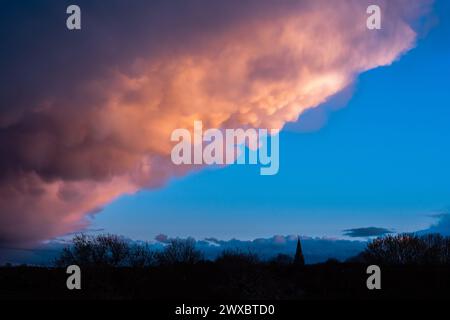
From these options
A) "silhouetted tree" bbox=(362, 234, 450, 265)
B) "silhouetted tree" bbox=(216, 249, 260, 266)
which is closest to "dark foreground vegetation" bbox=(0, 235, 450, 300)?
"silhouetted tree" bbox=(216, 249, 260, 266)

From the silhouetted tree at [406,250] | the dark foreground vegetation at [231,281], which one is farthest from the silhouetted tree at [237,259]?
the silhouetted tree at [406,250]

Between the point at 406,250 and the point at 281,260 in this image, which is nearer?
the point at 406,250

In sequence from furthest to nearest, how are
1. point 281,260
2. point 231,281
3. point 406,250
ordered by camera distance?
point 281,260 → point 406,250 → point 231,281

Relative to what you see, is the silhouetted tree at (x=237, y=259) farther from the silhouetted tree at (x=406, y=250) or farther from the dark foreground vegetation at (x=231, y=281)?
the silhouetted tree at (x=406, y=250)

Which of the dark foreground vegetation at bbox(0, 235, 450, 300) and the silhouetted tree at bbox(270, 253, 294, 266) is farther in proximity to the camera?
the silhouetted tree at bbox(270, 253, 294, 266)

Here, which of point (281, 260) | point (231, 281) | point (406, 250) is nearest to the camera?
point (231, 281)

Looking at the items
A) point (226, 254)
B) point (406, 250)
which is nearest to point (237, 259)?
point (226, 254)

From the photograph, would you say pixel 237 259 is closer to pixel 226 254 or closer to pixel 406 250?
pixel 226 254

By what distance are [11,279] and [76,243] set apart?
488 inches

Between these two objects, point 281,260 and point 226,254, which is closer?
point 226,254

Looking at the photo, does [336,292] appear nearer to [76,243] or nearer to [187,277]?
[187,277]

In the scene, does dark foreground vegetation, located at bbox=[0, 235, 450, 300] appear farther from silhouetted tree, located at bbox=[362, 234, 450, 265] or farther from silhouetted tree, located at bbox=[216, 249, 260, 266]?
silhouetted tree, located at bbox=[362, 234, 450, 265]

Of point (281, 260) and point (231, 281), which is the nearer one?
point (231, 281)

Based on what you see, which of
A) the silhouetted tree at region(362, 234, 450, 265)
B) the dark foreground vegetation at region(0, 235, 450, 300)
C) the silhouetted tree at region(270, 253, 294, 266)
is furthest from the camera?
the silhouetted tree at region(362, 234, 450, 265)
